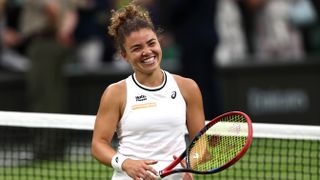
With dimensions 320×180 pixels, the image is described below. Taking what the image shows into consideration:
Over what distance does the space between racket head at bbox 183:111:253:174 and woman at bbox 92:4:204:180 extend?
16 cm

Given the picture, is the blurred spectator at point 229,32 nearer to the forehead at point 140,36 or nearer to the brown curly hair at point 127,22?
the brown curly hair at point 127,22

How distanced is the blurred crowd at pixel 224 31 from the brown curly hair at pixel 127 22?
7291mm

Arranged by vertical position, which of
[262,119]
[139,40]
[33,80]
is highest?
[139,40]

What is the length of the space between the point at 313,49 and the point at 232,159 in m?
9.72

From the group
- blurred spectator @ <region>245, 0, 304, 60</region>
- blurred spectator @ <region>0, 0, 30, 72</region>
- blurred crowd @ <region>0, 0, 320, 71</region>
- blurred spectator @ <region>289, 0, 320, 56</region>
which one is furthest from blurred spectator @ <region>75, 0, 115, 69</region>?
blurred spectator @ <region>289, 0, 320, 56</region>

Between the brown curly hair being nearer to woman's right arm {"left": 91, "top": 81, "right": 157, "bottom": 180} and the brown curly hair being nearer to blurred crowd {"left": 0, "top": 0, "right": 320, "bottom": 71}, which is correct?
woman's right arm {"left": 91, "top": 81, "right": 157, "bottom": 180}

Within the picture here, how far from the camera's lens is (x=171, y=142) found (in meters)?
6.44

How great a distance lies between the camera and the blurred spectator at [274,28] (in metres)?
15.2

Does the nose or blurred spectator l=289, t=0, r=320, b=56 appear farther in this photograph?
blurred spectator l=289, t=0, r=320, b=56

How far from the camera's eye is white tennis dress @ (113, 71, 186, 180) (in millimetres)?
6379

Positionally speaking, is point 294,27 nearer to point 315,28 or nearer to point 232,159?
point 315,28

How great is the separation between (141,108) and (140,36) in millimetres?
432

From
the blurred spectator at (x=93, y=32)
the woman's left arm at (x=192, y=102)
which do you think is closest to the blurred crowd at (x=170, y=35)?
the blurred spectator at (x=93, y=32)

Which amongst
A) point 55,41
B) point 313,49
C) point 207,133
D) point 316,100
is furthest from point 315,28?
point 207,133
